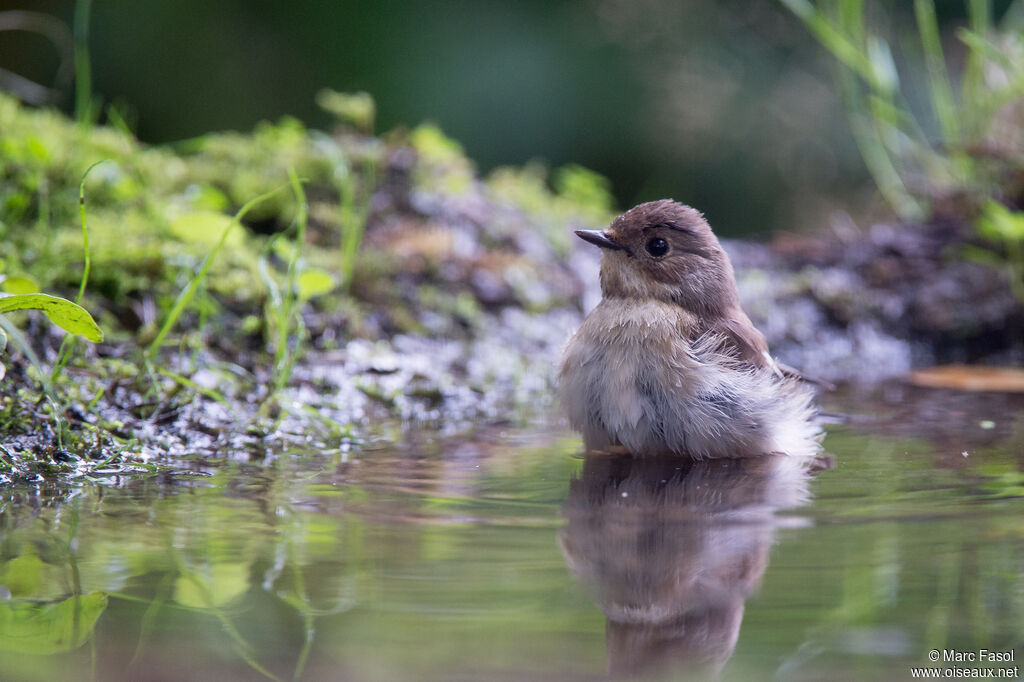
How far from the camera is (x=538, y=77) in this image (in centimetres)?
917

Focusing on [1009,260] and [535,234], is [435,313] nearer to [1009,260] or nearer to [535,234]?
[535,234]

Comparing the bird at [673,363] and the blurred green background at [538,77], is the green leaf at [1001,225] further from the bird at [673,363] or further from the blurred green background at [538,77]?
the blurred green background at [538,77]

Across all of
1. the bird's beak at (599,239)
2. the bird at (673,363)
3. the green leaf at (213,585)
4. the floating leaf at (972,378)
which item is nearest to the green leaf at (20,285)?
the green leaf at (213,585)

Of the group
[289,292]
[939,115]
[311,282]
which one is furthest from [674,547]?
[939,115]

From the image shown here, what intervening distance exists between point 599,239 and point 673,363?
0.65 meters

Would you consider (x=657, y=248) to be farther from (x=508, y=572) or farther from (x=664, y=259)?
(x=508, y=572)

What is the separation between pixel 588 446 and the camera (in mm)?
3475

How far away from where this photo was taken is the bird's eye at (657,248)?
386 centimetres

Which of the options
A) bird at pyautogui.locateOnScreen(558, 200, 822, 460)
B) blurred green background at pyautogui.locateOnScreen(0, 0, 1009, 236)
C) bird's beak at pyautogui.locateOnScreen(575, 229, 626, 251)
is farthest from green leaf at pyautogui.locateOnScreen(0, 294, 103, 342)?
blurred green background at pyautogui.locateOnScreen(0, 0, 1009, 236)

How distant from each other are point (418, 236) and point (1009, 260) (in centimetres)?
343

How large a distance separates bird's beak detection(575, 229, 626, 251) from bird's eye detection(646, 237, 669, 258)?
0.11 m

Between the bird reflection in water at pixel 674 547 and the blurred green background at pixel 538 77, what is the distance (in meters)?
6.16

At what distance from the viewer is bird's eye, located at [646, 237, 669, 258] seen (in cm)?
386

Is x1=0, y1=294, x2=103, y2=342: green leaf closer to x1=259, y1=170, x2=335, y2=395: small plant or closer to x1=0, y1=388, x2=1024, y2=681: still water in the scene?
x1=0, y1=388, x2=1024, y2=681: still water
